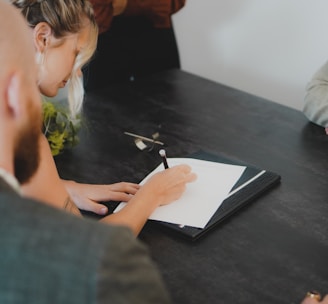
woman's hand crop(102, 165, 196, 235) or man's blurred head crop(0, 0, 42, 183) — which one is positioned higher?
man's blurred head crop(0, 0, 42, 183)

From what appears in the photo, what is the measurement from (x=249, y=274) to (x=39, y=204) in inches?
20.4

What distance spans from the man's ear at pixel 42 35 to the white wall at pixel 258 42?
1.31 metres

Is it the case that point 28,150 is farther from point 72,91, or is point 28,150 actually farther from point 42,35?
point 72,91

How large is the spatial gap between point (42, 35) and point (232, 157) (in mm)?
579

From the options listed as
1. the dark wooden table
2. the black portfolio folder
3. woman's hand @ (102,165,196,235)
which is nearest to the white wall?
the dark wooden table

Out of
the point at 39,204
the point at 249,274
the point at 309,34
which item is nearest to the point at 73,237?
the point at 39,204

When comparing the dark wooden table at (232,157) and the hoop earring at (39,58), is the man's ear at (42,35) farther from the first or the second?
the dark wooden table at (232,157)

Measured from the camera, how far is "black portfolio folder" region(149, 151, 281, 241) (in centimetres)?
112

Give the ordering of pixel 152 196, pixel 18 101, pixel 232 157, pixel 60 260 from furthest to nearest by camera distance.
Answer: pixel 232 157, pixel 152 196, pixel 18 101, pixel 60 260

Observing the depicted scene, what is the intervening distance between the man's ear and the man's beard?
590 mm

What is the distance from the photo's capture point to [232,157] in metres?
1.43

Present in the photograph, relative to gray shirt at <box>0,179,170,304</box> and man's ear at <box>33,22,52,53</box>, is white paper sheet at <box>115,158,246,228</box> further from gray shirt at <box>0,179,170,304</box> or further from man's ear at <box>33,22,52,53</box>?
gray shirt at <box>0,179,170,304</box>

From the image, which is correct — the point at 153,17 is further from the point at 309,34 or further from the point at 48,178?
the point at 48,178

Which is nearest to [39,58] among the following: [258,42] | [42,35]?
[42,35]
